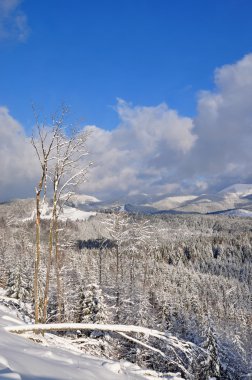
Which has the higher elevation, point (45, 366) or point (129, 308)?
point (45, 366)

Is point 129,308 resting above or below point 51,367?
below

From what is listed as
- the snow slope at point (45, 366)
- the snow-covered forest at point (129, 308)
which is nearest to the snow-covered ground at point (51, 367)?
the snow slope at point (45, 366)

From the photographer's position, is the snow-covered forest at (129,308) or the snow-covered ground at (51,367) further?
the snow-covered forest at (129,308)

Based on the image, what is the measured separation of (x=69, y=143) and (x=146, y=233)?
17.3 m

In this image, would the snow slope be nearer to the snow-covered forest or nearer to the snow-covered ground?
the snow-covered ground

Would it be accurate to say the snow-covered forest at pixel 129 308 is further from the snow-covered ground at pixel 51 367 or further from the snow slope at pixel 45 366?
the snow slope at pixel 45 366

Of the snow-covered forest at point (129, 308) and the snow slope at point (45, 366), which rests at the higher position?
the snow slope at point (45, 366)

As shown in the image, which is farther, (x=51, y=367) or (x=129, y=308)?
(x=129, y=308)

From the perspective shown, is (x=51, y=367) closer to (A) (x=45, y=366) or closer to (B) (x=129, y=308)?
(A) (x=45, y=366)

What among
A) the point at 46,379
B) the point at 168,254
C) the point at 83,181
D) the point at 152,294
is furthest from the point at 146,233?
the point at 168,254

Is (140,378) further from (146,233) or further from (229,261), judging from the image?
(229,261)

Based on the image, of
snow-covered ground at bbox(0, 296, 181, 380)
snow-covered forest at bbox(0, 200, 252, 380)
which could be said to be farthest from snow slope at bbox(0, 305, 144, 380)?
snow-covered forest at bbox(0, 200, 252, 380)

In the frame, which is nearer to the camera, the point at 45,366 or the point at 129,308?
the point at 45,366

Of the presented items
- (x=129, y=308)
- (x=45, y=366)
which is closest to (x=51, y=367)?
(x=45, y=366)
